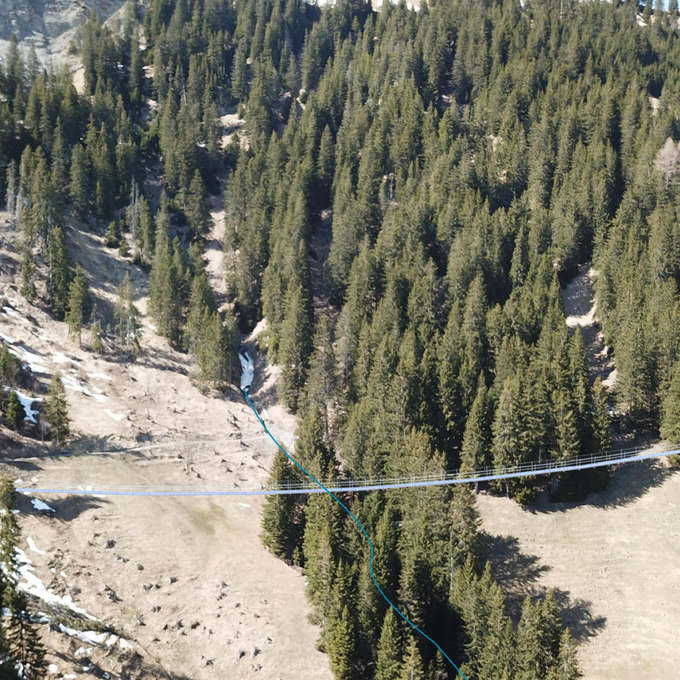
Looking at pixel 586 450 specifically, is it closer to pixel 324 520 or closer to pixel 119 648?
pixel 324 520

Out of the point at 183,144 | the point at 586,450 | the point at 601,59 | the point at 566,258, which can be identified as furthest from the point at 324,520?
the point at 601,59

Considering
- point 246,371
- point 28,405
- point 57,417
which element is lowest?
point 246,371

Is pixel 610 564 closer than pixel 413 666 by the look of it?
No

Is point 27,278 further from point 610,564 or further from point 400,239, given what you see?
point 610,564

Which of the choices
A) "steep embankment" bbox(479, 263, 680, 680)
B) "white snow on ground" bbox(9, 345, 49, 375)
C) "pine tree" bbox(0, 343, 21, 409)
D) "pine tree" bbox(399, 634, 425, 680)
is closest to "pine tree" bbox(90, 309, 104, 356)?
"white snow on ground" bbox(9, 345, 49, 375)

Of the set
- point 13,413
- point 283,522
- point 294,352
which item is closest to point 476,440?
point 283,522

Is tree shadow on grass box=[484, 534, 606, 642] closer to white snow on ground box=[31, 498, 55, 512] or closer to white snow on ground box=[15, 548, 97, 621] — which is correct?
white snow on ground box=[15, 548, 97, 621]
